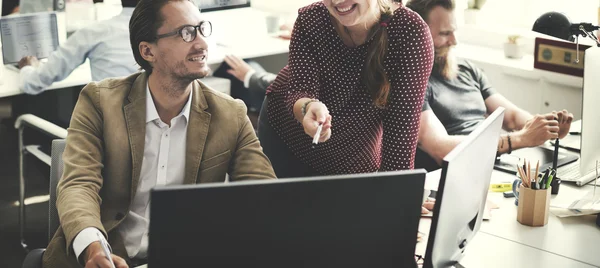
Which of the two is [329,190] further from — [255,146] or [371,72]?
[371,72]

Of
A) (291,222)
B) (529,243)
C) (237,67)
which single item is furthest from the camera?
(237,67)

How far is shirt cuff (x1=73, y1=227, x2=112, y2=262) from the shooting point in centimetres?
160

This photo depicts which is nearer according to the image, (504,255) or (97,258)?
(97,258)

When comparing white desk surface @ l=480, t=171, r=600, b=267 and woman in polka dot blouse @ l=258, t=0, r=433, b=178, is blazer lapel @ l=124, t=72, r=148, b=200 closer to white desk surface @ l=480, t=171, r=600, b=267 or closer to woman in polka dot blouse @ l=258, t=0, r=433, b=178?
woman in polka dot blouse @ l=258, t=0, r=433, b=178

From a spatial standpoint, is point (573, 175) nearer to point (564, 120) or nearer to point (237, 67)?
point (564, 120)

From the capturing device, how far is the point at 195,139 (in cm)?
188

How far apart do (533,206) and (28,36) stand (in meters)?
2.56

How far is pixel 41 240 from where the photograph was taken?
3412mm

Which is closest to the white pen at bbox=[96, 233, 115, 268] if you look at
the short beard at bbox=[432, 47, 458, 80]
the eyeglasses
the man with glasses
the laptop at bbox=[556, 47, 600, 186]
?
the man with glasses

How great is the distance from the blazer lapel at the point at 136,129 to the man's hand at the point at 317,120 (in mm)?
410

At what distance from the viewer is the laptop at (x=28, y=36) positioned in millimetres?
3461

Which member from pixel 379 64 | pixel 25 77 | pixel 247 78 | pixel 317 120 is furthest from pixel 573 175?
pixel 25 77

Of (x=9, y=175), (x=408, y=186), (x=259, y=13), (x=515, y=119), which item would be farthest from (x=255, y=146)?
(x=259, y=13)

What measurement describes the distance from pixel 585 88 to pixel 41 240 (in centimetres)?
249
